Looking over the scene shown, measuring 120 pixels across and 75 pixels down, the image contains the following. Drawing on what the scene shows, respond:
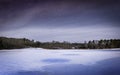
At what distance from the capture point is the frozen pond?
8.46 feet

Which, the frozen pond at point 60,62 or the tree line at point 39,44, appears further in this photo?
the tree line at point 39,44

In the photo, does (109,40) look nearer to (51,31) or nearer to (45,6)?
(51,31)

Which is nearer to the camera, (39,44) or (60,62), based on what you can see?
(60,62)

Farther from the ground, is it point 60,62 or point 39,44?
point 39,44

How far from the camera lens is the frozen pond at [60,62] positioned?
8.46 ft

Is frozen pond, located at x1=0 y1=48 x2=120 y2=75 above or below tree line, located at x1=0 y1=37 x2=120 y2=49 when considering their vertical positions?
below

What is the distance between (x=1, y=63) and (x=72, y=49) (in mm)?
976

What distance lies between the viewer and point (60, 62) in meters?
2.65

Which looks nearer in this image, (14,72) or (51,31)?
(14,72)

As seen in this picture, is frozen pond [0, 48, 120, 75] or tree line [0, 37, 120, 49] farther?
tree line [0, 37, 120, 49]

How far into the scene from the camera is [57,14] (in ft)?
9.11

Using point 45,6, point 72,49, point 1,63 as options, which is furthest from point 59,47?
point 1,63

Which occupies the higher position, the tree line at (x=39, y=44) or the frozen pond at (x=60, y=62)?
the tree line at (x=39, y=44)

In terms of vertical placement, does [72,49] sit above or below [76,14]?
below
